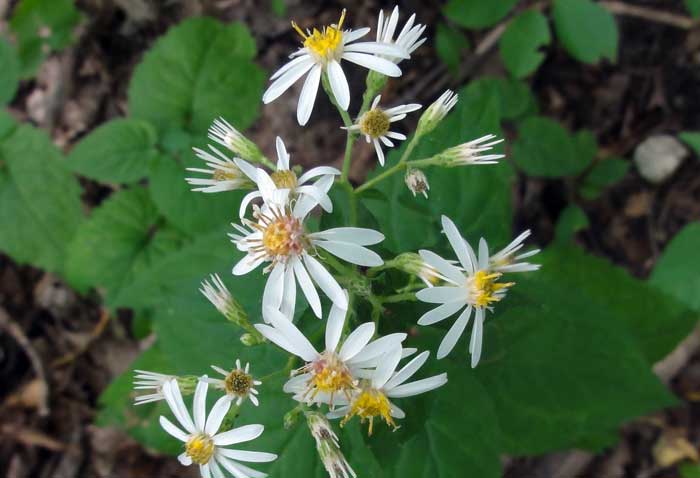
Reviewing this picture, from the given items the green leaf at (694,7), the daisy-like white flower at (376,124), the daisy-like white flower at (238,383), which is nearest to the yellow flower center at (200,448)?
the daisy-like white flower at (238,383)

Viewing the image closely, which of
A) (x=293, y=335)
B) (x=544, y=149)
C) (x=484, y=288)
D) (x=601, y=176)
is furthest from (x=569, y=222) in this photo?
(x=293, y=335)

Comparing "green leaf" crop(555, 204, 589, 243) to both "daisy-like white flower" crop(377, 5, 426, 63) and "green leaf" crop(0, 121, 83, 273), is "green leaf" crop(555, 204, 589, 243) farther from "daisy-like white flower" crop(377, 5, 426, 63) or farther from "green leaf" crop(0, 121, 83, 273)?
"green leaf" crop(0, 121, 83, 273)

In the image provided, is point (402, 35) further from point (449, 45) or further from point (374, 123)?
point (449, 45)

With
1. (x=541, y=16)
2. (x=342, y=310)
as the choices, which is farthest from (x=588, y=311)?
(x=541, y=16)

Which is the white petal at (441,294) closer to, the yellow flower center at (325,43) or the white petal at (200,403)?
the white petal at (200,403)

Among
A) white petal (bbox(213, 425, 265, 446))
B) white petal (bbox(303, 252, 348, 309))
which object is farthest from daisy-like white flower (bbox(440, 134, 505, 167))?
white petal (bbox(213, 425, 265, 446))

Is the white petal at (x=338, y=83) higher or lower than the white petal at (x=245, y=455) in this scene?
higher

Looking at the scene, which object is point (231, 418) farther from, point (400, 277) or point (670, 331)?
point (670, 331)
